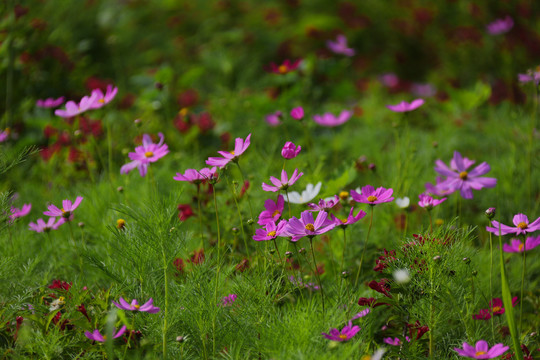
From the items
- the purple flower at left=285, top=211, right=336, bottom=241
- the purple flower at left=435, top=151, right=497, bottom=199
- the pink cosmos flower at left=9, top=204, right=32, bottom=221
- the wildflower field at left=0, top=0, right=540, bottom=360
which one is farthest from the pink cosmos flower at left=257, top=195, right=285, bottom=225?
the pink cosmos flower at left=9, top=204, right=32, bottom=221

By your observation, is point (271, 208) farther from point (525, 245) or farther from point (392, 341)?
point (525, 245)

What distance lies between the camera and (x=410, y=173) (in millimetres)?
1725

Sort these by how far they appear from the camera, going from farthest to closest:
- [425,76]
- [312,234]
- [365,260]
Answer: [425,76] → [365,260] → [312,234]

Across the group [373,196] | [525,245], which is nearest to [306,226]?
[373,196]

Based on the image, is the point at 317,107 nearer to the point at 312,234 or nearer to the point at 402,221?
the point at 402,221

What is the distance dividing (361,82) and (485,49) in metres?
0.93

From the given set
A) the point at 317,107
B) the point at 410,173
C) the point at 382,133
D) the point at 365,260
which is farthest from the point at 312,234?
the point at 317,107

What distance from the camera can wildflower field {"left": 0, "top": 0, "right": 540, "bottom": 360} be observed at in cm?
102

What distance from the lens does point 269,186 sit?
1.11 m

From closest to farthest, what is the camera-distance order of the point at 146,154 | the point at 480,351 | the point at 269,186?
the point at 480,351 < the point at 269,186 < the point at 146,154

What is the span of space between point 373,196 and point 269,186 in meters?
0.22

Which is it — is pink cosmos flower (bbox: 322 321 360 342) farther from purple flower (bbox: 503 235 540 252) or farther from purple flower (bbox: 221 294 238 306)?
purple flower (bbox: 503 235 540 252)

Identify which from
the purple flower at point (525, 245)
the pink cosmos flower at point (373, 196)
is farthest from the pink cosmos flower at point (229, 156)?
the purple flower at point (525, 245)

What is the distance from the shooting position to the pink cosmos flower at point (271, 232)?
0.98m
